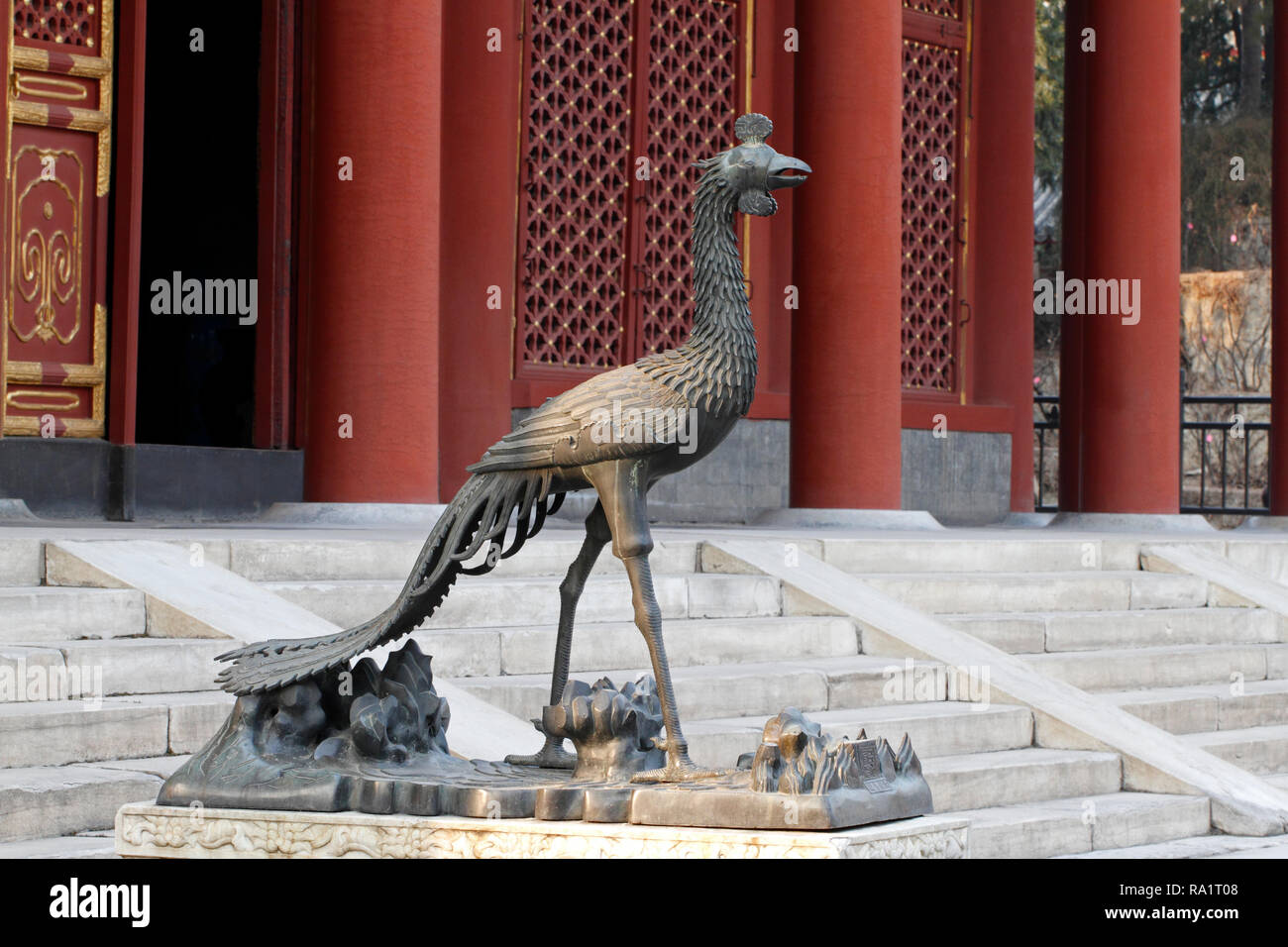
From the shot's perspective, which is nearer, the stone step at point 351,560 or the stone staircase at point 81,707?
the stone staircase at point 81,707

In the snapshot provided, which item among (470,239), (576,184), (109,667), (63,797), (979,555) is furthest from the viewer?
(576,184)

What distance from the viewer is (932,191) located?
1442 cm

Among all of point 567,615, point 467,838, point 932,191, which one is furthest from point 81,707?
point 932,191

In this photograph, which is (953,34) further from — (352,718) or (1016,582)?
(352,718)

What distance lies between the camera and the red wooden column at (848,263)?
10.5 m

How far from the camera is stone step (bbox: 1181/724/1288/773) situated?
7641 millimetres

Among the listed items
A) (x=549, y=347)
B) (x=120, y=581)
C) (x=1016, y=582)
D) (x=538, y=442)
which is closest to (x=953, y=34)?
(x=549, y=347)

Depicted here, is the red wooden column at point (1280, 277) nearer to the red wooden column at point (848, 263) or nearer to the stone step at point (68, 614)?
the red wooden column at point (848, 263)

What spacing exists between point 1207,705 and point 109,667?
4.70 metres

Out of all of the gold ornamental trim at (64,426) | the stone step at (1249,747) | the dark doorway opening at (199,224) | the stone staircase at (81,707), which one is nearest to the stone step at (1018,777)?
the stone step at (1249,747)

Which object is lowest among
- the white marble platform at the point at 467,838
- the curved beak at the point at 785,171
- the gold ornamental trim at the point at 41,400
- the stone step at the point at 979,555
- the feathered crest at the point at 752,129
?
the white marble platform at the point at 467,838

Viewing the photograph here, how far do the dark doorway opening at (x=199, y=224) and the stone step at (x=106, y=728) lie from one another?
652cm

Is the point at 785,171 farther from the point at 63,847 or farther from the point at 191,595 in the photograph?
the point at 191,595

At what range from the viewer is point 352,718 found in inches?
154
